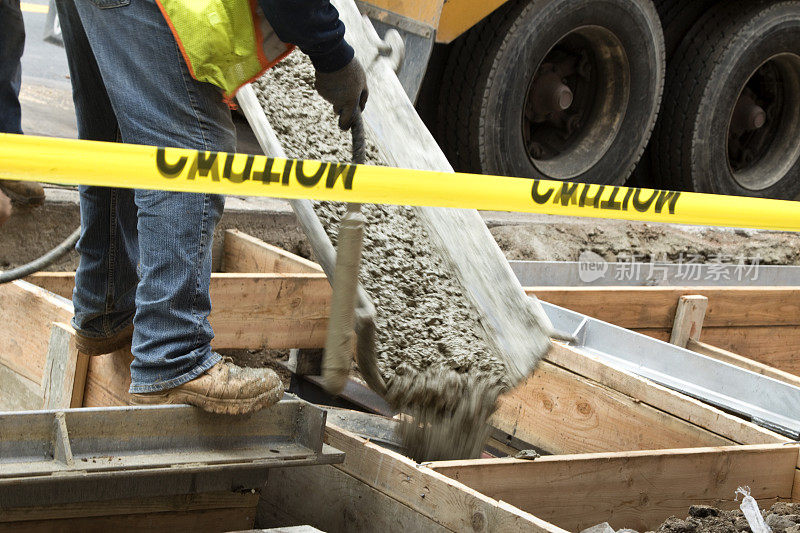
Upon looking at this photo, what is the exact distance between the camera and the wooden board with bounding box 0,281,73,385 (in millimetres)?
3215

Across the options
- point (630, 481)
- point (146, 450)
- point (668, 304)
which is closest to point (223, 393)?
point (146, 450)

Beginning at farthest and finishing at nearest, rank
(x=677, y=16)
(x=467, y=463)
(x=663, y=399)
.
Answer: (x=677, y=16) → (x=663, y=399) → (x=467, y=463)

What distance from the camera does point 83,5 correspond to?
244cm

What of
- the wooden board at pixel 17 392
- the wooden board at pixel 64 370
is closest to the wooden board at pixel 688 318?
the wooden board at pixel 64 370

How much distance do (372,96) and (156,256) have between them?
1.84 m

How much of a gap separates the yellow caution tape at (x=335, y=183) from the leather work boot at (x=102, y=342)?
86cm

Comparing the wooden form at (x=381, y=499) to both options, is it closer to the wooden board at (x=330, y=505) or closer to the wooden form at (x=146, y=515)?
the wooden board at (x=330, y=505)

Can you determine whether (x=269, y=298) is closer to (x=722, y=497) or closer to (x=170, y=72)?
(x=170, y=72)

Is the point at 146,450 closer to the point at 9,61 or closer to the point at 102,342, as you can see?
the point at 102,342

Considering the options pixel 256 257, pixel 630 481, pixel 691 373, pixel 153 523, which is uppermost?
pixel 256 257

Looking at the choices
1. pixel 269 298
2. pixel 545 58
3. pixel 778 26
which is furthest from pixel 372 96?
pixel 778 26

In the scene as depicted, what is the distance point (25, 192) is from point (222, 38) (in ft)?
6.74

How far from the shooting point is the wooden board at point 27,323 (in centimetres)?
321

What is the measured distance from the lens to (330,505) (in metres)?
2.71
